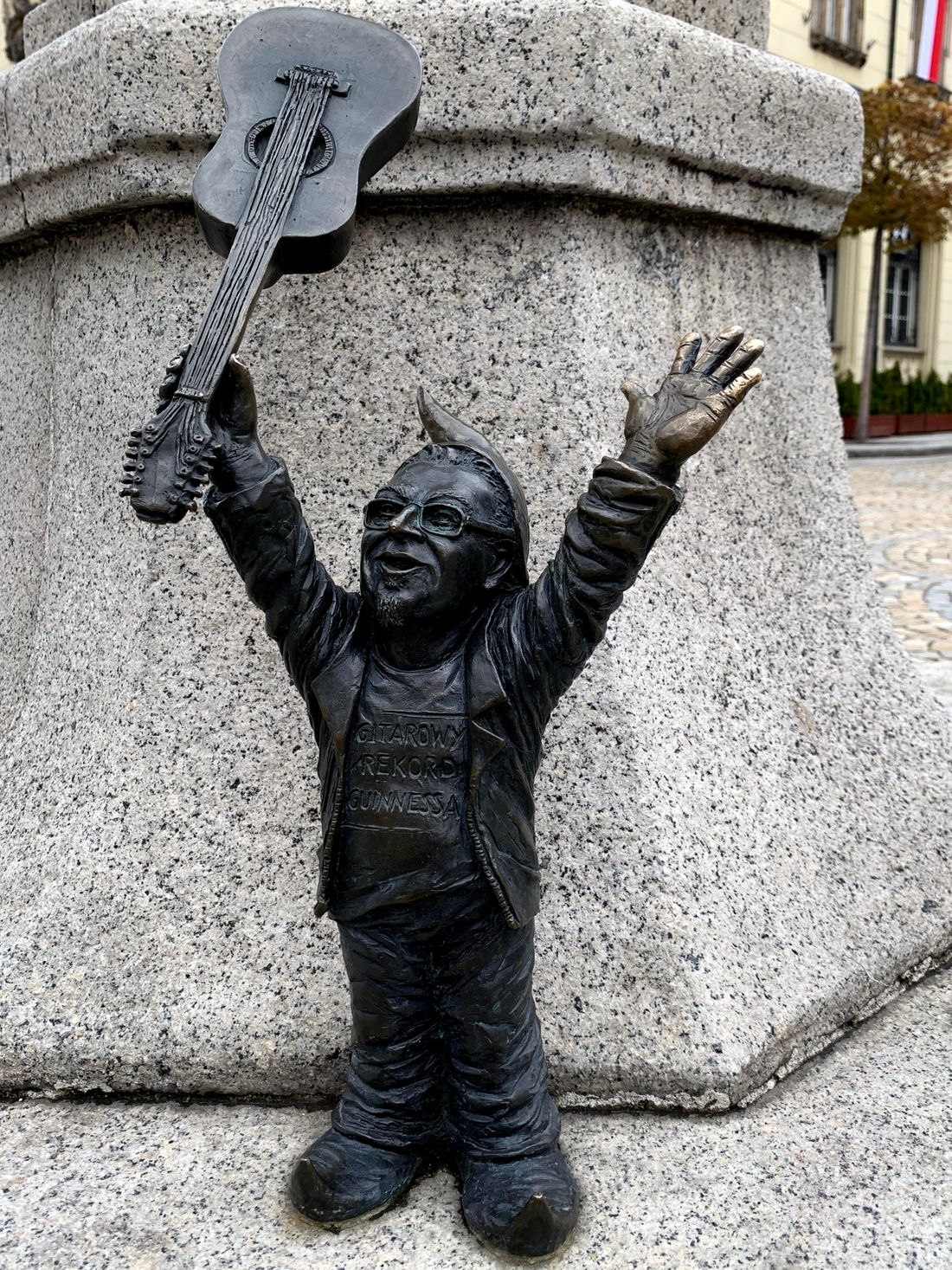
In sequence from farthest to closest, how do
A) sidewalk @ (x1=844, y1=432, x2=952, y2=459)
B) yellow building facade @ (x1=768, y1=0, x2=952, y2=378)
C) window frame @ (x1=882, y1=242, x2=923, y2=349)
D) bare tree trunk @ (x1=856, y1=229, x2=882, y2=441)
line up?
window frame @ (x1=882, y1=242, x2=923, y2=349) < yellow building facade @ (x1=768, y1=0, x2=952, y2=378) < bare tree trunk @ (x1=856, y1=229, x2=882, y2=441) < sidewalk @ (x1=844, y1=432, x2=952, y2=459)

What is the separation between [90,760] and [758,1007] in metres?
1.24

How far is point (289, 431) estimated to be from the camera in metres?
2.04

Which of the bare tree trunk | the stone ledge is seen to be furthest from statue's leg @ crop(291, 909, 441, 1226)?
the bare tree trunk

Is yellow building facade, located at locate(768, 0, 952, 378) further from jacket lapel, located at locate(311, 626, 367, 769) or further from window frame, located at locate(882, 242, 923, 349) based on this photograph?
jacket lapel, located at locate(311, 626, 367, 769)

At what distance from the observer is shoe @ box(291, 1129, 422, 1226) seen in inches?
62.9

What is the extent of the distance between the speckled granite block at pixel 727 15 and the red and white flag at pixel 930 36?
52.4 feet

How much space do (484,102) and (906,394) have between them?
18.6 meters

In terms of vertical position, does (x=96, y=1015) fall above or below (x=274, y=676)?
below

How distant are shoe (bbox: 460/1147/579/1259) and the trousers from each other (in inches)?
0.8

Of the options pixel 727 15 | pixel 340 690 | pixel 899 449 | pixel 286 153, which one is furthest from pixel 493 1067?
pixel 899 449

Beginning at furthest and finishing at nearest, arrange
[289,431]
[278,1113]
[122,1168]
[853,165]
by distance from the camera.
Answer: [853,165], [289,431], [278,1113], [122,1168]

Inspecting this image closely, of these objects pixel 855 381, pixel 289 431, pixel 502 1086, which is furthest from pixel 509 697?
pixel 855 381

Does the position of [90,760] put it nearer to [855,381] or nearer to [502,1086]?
[502,1086]

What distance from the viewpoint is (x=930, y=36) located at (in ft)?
52.1
